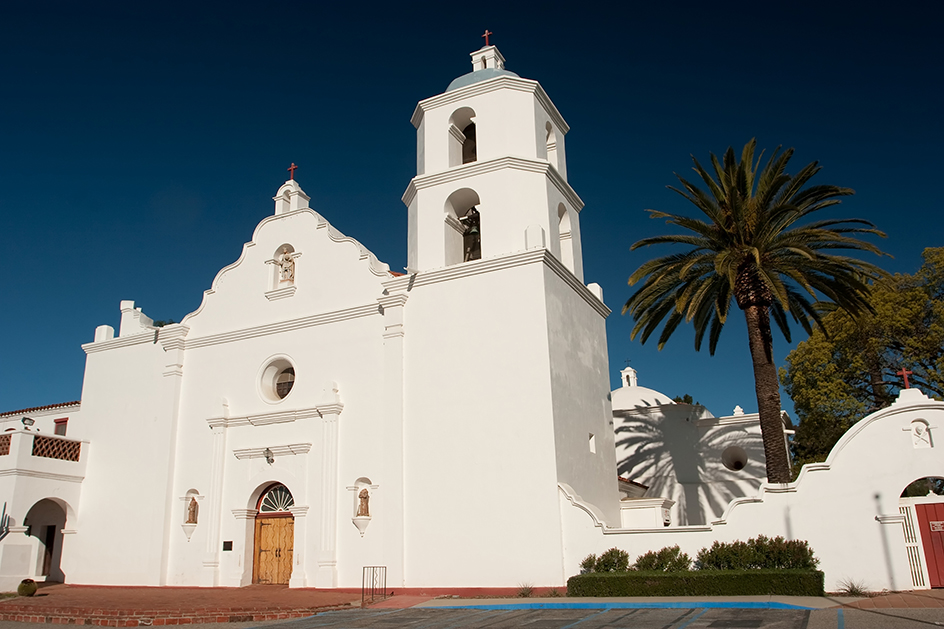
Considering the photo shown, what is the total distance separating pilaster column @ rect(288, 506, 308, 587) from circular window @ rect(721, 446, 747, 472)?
14.9 metres

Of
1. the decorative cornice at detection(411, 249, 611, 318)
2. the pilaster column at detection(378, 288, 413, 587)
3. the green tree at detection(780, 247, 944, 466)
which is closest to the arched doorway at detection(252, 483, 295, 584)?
the pilaster column at detection(378, 288, 413, 587)

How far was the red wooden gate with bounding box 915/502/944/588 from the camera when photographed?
1504 cm

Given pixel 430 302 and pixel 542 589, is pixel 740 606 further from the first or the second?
pixel 430 302

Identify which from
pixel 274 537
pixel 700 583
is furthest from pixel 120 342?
pixel 700 583

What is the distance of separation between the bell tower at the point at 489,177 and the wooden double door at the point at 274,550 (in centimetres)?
826

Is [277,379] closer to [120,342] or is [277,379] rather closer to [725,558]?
[120,342]

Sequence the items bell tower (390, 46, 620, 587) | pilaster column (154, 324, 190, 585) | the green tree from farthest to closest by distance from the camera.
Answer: the green tree < pilaster column (154, 324, 190, 585) < bell tower (390, 46, 620, 587)

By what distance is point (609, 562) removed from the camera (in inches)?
650

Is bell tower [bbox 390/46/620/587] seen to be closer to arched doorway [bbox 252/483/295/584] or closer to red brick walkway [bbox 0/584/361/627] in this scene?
red brick walkway [bbox 0/584/361/627]

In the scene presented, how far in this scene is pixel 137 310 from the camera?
26219 mm

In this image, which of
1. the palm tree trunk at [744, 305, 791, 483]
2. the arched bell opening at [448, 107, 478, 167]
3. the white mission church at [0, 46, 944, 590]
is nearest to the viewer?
the white mission church at [0, 46, 944, 590]

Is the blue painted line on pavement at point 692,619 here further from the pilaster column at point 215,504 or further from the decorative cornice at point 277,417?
the pilaster column at point 215,504

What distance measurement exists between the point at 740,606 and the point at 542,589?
4.83 m

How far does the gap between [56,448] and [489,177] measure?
16.4 metres
